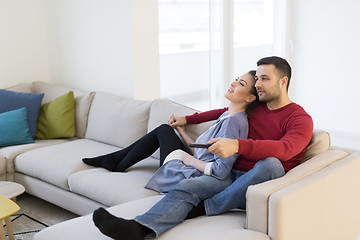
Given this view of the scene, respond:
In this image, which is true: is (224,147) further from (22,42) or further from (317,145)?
(22,42)

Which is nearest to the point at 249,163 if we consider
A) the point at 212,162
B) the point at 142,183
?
the point at 212,162

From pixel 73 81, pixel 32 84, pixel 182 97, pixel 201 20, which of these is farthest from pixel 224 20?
pixel 32 84

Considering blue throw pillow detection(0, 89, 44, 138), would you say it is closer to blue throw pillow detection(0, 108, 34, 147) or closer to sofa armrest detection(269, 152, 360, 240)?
A: blue throw pillow detection(0, 108, 34, 147)

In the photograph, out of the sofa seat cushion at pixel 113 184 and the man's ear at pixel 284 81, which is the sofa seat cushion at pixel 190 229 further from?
the man's ear at pixel 284 81

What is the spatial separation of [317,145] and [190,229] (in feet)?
2.69

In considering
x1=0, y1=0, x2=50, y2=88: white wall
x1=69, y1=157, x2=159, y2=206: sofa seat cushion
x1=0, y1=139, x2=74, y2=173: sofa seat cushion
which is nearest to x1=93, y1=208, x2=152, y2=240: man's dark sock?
x1=69, y1=157, x2=159, y2=206: sofa seat cushion

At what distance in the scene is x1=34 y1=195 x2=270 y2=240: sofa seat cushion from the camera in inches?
79.4

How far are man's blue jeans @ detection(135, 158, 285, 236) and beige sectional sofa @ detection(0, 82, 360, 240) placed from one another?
5 cm

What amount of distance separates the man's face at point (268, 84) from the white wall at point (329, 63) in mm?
2797

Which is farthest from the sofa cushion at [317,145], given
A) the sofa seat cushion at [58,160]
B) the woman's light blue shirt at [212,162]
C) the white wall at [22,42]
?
the white wall at [22,42]

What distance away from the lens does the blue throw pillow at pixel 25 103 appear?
3891mm

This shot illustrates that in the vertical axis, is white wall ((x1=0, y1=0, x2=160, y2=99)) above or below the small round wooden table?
above

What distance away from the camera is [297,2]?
5414 millimetres

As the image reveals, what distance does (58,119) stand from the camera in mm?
3879
